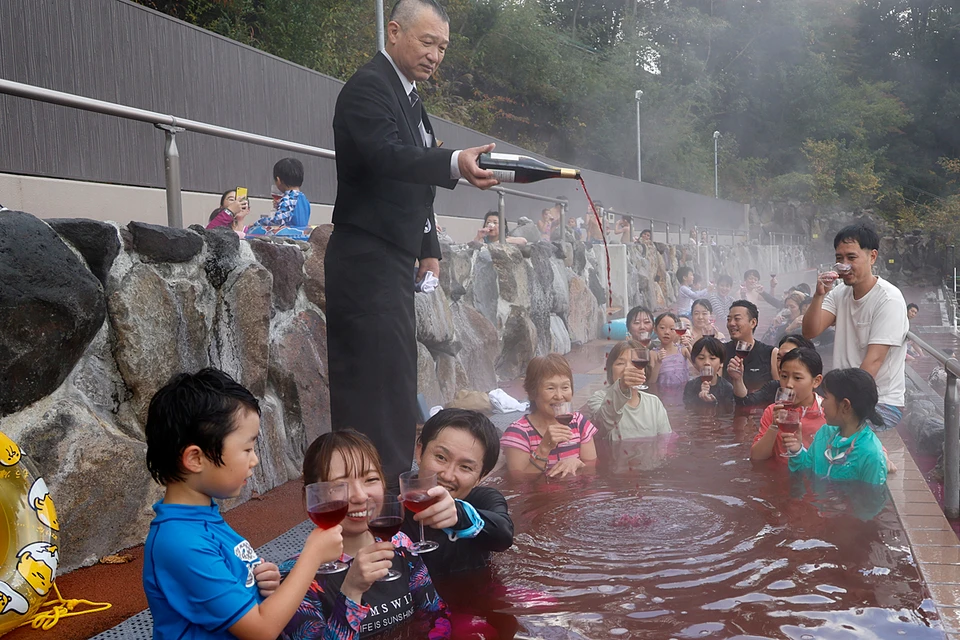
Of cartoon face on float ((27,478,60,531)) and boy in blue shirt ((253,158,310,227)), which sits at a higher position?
boy in blue shirt ((253,158,310,227))

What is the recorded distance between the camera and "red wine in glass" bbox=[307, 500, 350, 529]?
221cm

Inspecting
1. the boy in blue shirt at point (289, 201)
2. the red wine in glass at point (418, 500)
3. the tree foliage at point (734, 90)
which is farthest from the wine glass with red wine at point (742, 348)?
the tree foliage at point (734, 90)

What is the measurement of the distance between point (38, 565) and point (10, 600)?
126 millimetres

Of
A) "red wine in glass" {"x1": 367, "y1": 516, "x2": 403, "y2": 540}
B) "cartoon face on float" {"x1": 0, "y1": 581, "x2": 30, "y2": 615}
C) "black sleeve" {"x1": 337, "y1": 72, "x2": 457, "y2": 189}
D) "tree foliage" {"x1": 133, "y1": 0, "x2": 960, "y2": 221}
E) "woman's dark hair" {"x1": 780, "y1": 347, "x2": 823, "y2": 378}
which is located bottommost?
"cartoon face on float" {"x1": 0, "y1": 581, "x2": 30, "y2": 615}

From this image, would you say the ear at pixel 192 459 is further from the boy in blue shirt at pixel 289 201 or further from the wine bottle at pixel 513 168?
the boy in blue shirt at pixel 289 201

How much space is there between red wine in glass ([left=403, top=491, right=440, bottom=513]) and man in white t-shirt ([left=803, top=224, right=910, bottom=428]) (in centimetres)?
363

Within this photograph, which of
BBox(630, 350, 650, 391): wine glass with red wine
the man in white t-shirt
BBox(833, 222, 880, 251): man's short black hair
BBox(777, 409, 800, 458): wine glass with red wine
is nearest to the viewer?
BBox(777, 409, 800, 458): wine glass with red wine

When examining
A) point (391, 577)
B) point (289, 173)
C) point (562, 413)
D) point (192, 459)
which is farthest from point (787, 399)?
point (289, 173)

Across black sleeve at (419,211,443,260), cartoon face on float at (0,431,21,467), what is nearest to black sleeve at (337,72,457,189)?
black sleeve at (419,211,443,260)

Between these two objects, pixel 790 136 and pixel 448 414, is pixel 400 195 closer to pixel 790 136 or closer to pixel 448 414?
pixel 448 414

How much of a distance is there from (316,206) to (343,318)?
8.60 metres

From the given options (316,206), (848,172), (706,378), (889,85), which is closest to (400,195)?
(706,378)

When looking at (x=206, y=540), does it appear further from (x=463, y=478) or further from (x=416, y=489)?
(x=463, y=478)

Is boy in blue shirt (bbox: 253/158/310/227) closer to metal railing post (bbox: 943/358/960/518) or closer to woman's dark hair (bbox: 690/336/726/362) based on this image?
woman's dark hair (bbox: 690/336/726/362)
